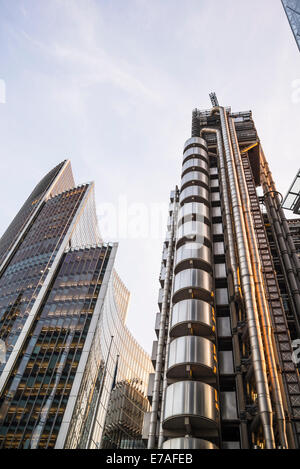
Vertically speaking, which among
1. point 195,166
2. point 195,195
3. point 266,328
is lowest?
point 266,328

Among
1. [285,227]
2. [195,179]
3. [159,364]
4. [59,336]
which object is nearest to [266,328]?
[159,364]

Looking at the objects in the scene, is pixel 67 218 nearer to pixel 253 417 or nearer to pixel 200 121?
pixel 200 121

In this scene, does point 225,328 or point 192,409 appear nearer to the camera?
point 192,409

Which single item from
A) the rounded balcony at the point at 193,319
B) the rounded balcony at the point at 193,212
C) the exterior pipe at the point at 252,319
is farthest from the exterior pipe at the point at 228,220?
the rounded balcony at the point at 193,319

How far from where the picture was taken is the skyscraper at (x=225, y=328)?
23.8m

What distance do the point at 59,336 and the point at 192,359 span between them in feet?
174

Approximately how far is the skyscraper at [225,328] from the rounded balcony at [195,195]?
4.7 inches

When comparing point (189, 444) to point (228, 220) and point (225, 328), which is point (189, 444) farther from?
point (228, 220)

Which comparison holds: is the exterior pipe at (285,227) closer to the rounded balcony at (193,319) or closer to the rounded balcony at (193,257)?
the rounded balcony at (193,257)

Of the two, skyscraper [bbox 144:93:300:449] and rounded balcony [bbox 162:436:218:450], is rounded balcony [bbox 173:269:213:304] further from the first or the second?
rounded balcony [bbox 162:436:218:450]

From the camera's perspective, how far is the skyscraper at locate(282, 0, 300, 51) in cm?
4562

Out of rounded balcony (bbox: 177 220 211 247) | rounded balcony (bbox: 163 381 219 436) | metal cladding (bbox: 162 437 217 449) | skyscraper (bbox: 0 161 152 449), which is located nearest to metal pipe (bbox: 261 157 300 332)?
rounded balcony (bbox: 177 220 211 247)

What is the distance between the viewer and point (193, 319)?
29.1m
